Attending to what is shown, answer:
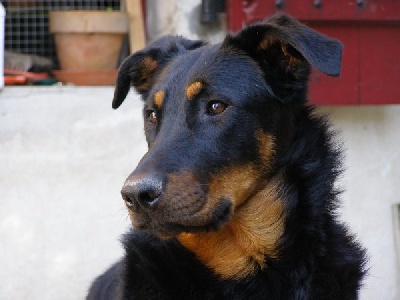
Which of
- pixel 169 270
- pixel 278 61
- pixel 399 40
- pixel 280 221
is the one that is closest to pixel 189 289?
pixel 169 270

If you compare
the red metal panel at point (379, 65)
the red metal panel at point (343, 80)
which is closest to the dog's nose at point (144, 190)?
the red metal panel at point (343, 80)

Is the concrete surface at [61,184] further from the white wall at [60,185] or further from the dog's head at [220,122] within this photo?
the dog's head at [220,122]

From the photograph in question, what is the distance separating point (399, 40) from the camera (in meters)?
5.97

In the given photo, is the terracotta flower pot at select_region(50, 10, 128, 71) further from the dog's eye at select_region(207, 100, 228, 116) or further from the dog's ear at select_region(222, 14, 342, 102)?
the dog's eye at select_region(207, 100, 228, 116)

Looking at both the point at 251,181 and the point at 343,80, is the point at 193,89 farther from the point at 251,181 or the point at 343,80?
the point at 343,80

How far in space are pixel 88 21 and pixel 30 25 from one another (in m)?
0.52

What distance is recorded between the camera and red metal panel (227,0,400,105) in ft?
18.7

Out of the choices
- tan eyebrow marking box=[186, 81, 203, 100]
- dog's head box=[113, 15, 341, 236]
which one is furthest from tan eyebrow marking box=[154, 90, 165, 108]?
tan eyebrow marking box=[186, 81, 203, 100]

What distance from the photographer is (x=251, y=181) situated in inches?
141

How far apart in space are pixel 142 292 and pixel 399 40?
3123 mm

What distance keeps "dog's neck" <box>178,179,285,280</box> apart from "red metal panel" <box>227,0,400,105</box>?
2.21m

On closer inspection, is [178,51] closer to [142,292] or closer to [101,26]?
[142,292]

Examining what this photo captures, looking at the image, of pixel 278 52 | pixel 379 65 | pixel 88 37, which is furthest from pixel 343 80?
pixel 278 52

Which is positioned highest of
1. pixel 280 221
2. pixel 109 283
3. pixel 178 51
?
pixel 178 51
